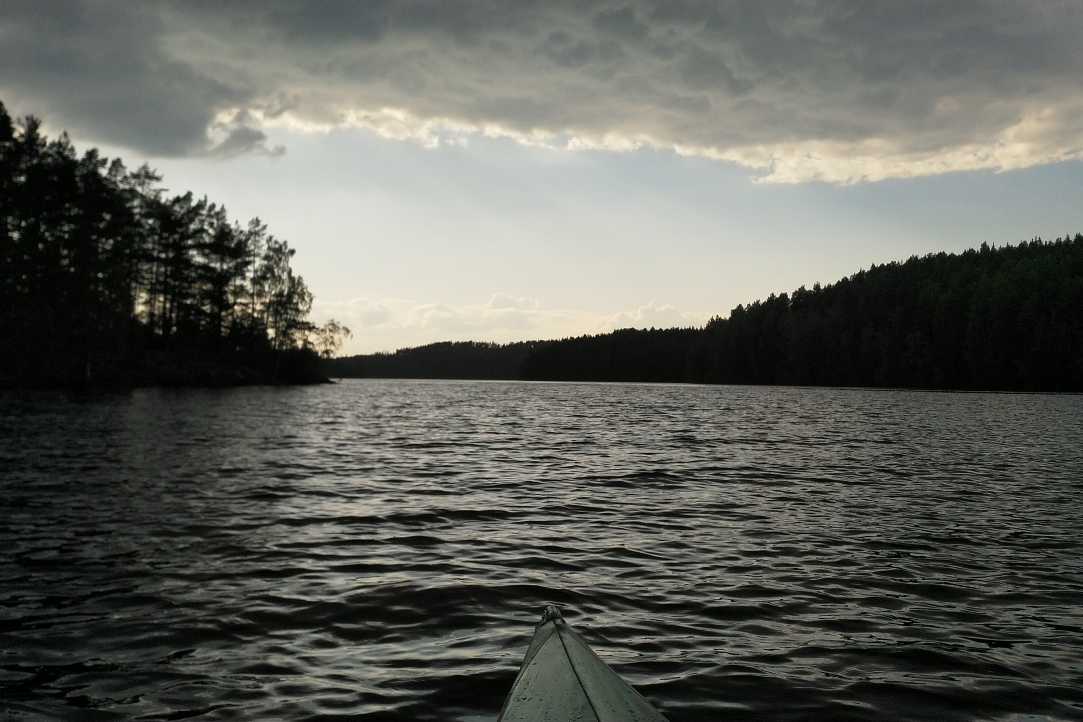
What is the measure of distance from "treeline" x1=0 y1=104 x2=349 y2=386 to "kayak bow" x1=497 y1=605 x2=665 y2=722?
50380 mm

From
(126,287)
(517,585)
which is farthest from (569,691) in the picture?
(126,287)

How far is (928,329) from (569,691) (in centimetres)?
12422

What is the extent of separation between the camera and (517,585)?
8703mm

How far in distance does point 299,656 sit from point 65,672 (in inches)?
70.7

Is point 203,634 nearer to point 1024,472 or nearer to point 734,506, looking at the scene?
point 734,506

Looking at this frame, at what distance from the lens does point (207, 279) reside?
82.2 m

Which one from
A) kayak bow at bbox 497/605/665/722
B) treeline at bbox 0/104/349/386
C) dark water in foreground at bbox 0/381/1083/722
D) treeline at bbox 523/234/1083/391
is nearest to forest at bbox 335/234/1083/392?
treeline at bbox 523/234/1083/391

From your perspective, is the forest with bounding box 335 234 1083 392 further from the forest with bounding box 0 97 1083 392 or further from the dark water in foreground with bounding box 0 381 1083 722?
the dark water in foreground with bounding box 0 381 1083 722

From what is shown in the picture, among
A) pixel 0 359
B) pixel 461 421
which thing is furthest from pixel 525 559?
pixel 0 359

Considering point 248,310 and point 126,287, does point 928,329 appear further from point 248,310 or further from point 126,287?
point 126,287

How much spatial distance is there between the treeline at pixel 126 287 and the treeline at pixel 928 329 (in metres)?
84.1

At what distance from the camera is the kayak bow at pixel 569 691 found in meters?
4.21

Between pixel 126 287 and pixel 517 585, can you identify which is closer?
pixel 517 585

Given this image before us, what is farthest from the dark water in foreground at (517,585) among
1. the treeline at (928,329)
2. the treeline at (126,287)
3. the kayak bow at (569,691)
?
the treeline at (928,329)
